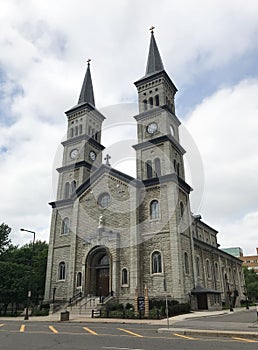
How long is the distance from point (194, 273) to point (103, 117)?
26.6m

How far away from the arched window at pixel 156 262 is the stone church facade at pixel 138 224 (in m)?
0.09

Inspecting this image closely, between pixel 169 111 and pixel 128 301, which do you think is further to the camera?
pixel 169 111

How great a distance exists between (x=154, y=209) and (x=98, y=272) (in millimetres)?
9151

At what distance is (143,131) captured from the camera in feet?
124

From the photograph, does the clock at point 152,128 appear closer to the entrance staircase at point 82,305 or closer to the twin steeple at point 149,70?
the twin steeple at point 149,70

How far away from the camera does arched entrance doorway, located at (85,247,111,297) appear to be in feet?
106

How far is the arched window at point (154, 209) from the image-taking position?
3181cm

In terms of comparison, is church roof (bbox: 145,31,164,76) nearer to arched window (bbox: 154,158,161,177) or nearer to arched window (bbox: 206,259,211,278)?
arched window (bbox: 154,158,161,177)

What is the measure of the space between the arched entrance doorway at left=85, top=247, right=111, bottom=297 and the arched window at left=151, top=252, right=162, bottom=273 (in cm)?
475

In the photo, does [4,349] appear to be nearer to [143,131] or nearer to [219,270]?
[143,131]

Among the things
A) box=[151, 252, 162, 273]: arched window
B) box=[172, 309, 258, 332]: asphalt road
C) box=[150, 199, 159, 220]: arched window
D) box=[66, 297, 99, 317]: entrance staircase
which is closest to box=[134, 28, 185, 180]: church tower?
box=[150, 199, 159, 220]: arched window

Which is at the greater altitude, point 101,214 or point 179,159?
point 179,159

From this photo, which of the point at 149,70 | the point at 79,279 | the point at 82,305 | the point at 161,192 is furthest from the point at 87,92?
the point at 82,305

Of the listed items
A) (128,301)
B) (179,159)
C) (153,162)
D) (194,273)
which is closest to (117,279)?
(128,301)
